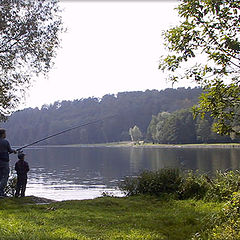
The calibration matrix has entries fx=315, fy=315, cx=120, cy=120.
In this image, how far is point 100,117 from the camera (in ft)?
568

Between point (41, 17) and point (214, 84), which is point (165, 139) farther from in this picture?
point (214, 84)

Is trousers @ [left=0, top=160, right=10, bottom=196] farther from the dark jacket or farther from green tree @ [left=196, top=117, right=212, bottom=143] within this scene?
green tree @ [left=196, top=117, right=212, bottom=143]

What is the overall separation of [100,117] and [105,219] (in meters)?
166

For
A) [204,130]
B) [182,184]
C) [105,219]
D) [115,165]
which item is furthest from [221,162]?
[204,130]

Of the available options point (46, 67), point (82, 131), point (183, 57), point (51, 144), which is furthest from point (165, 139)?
point (183, 57)

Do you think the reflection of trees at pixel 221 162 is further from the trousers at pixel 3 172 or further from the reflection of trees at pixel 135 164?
the trousers at pixel 3 172

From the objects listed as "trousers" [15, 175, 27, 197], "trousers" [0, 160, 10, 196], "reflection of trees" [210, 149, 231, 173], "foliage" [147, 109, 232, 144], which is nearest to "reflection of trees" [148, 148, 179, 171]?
"reflection of trees" [210, 149, 231, 173]

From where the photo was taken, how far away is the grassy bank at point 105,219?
590 cm

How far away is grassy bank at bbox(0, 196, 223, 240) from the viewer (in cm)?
590

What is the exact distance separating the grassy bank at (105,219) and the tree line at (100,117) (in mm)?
155091

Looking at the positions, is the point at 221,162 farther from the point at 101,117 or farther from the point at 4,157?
the point at 101,117

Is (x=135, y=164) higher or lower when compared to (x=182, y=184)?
lower

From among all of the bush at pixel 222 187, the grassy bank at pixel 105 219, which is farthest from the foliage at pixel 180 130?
the grassy bank at pixel 105 219

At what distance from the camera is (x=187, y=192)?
1096 centimetres
